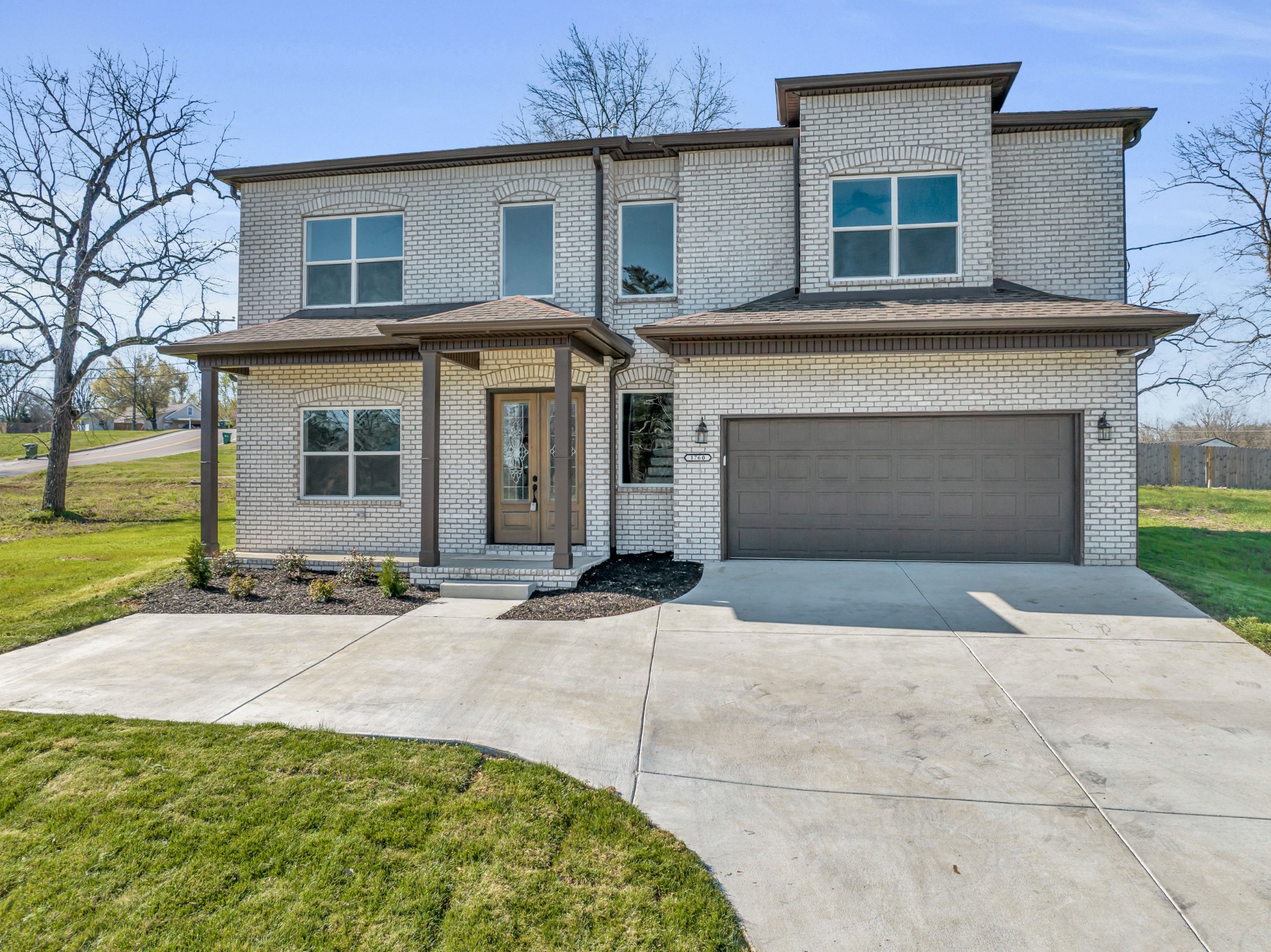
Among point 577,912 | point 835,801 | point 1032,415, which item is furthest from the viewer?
point 1032,415

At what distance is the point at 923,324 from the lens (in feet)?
28.6

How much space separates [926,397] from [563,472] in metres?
5.12

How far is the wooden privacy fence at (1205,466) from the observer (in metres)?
20.9

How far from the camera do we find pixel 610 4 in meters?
12.1

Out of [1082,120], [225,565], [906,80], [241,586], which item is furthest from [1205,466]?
[225,565]

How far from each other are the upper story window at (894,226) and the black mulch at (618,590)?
5026mm

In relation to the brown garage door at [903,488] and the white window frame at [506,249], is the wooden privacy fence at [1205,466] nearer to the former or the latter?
the brown garage door at [903,488]

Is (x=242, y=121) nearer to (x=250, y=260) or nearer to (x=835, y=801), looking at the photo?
(x=250, y=260)

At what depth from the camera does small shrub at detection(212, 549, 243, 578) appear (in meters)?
9.90

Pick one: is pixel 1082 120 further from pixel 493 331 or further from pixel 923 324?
pixel 493 331

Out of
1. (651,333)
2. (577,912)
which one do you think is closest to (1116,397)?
(651,333)

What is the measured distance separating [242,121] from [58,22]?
4587 mm

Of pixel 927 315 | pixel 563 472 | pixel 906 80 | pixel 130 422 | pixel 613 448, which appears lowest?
pixel 563 472

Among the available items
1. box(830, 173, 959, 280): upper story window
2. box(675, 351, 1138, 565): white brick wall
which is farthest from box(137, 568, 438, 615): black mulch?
box(830, 173, 959, 280): upper story window
